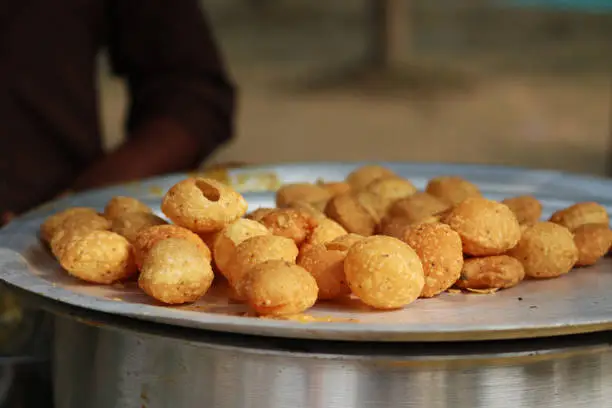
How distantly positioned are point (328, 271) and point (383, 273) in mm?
62

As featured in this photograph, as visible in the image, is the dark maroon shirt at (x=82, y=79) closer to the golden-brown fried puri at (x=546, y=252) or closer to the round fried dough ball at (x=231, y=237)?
the round fried dough ball at (x=231, y=237)

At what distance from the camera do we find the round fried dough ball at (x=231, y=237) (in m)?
0.76

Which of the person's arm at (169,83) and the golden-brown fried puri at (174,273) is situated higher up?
the person's arm at (169,83)

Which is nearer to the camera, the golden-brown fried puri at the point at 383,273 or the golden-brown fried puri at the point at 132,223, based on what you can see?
the golden-brown fried puri at the point at 383,273

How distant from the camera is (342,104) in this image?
595 cm

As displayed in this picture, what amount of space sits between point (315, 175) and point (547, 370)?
0.63 metres

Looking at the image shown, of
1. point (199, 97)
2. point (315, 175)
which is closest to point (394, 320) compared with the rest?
point (315, 175)

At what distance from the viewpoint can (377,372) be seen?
60 centimetres

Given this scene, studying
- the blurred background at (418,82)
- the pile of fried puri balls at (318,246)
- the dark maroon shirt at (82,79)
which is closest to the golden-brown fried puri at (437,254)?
the pile of fried puri balls at (318,246)

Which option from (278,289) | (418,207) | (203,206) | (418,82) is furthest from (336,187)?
(418,82)

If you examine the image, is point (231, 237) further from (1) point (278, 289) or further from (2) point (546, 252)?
(2) point (546, 252)

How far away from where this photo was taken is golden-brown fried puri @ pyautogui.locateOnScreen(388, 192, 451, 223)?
0.86 metres

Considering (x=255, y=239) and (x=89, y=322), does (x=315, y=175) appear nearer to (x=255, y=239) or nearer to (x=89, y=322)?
(x=255, y=239)

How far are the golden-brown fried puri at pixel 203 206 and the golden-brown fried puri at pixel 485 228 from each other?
0.65 ft
